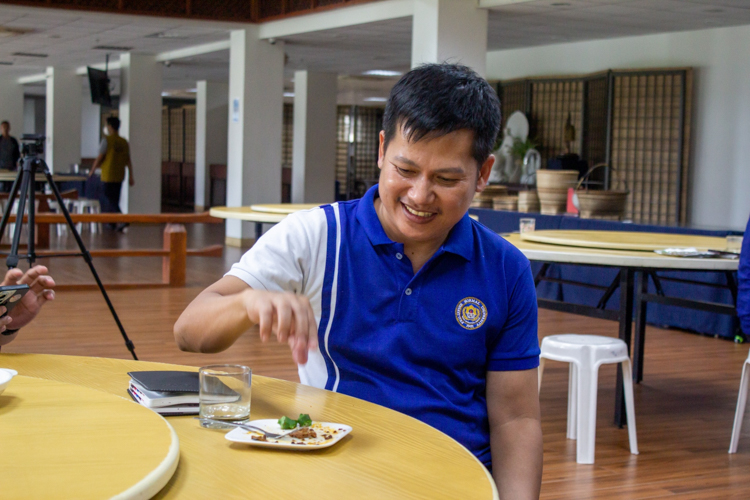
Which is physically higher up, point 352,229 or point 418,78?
point 418,78

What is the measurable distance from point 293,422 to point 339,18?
8.29 m

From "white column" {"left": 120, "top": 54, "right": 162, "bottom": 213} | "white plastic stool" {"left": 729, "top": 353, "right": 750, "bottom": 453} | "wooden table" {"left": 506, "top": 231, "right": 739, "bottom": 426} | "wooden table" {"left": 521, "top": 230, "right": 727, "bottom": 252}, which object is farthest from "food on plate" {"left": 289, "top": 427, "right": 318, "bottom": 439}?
"white column" {"left": 120, "top": 54, "right": 162, "bottom": 213}

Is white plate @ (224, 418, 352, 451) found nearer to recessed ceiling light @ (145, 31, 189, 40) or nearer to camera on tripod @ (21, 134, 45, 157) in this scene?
camera on tripod @ (21, 134, 45, 157)

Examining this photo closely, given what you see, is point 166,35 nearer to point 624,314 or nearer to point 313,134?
point 313,134

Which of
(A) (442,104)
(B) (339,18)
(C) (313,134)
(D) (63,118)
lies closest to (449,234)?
(A) (442,104)

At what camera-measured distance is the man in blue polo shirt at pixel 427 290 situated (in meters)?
1.36

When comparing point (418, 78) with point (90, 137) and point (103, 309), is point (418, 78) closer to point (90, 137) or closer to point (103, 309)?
point (103, 309)

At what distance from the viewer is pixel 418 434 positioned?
A: 3.87 feet

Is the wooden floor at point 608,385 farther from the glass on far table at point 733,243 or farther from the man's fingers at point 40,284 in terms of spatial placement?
the man's fingers at point 40,284

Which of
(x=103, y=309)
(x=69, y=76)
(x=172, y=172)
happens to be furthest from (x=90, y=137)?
(x=103, y=309)

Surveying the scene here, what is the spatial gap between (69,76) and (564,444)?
49.5ft

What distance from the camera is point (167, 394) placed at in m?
1.25

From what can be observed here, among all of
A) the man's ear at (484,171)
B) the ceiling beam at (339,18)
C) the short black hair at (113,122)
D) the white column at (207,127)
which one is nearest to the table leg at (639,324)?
the man's ear at (484,171)

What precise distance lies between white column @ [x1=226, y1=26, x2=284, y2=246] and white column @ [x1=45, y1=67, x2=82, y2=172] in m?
6.73
